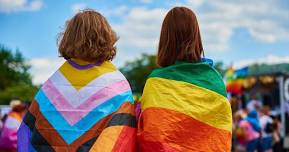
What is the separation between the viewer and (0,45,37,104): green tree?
237 ft

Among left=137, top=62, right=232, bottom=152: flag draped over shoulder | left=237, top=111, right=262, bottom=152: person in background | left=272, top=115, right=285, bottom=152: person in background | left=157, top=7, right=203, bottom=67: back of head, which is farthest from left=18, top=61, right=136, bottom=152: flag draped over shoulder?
left=272, top=115, right=285, bottom=152: person in background

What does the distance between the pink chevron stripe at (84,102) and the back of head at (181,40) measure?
1.30ft

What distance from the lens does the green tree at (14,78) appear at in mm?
72312

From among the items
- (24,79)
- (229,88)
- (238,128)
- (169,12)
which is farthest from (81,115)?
(24,79)

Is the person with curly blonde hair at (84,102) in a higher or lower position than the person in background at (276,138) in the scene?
higher

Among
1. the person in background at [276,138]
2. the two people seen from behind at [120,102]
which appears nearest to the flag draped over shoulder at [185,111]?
the two people seen from behind at [120,102]

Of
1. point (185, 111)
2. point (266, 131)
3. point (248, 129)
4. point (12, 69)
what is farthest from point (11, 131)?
point (12, 69)

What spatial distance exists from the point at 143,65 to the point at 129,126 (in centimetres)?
8285

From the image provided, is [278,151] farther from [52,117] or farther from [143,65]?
[143,65]

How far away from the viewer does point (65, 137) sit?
12.9ft

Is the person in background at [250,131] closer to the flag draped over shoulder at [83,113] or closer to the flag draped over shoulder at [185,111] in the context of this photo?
the flag draped over shoulder at [185,111]

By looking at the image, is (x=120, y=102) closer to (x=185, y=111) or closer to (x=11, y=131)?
(x=185, y=111)

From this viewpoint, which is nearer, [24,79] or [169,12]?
[169,12]

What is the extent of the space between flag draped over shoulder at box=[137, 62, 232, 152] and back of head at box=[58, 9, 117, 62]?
15.0 inches
